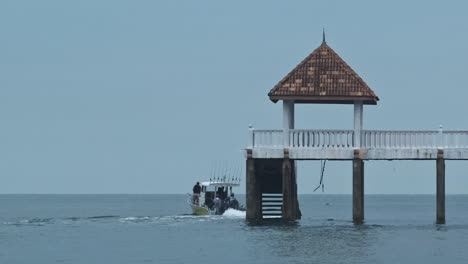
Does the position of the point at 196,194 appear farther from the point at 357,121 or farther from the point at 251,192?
the point at 357,121

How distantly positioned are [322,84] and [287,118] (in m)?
1.97

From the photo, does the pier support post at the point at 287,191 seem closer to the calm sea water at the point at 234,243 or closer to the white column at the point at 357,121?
the calm sea water at the point at 234,243

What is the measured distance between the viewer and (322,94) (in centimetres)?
5206

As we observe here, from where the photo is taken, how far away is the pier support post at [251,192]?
5203 centimetres

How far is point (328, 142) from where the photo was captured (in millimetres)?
51344

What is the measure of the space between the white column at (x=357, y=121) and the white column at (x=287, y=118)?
2.52 m

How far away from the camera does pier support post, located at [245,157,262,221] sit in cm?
5203

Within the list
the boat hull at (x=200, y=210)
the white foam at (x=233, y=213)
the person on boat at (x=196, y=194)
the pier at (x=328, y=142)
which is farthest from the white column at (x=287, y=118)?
the person on boat at (x=196, y=194)

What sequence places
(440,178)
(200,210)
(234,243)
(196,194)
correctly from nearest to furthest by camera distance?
1. (234,243)
2. (440,178)
3. (200,210)
4. (196,194)

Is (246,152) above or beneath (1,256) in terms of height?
above

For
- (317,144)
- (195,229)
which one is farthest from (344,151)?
(195,229)

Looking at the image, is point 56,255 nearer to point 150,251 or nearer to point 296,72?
point 150,251

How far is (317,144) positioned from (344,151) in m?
1.03

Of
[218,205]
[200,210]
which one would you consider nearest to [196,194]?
[200,210]
